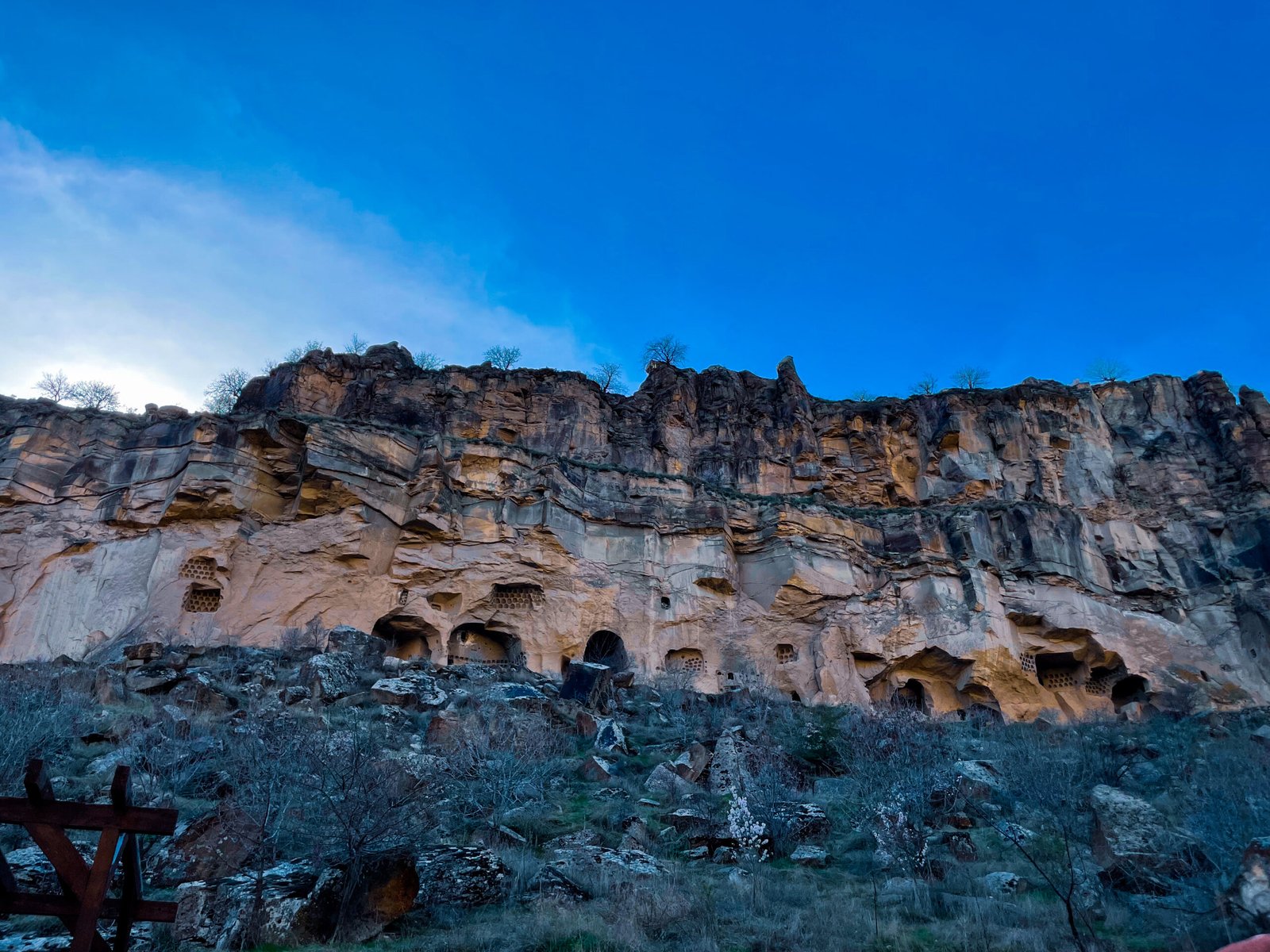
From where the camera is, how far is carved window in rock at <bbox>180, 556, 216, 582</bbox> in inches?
973

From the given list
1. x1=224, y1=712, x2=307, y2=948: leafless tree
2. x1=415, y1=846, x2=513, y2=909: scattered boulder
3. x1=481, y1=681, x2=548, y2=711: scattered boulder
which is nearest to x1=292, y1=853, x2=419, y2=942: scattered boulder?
x1=415, y1=846, x2=513, y2=909: scattered boulder

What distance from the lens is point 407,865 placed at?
26.4 ft

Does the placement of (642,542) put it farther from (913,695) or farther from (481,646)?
(913,695)

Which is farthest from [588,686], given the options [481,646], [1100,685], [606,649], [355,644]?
[1100,685]

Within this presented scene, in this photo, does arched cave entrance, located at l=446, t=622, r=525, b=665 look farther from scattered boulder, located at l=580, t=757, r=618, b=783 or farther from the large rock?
the large rock

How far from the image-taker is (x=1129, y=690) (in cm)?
3084

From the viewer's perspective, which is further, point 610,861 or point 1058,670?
point 1058,670

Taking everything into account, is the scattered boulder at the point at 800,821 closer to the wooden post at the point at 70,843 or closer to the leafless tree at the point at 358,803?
the leafless tree at the point at 358,803

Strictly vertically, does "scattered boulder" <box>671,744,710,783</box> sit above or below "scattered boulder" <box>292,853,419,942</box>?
above

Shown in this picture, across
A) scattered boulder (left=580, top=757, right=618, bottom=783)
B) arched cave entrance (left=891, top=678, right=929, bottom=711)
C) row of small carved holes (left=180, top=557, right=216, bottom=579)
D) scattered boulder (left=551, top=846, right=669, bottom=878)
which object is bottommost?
scattered boulder (left=551, top=846, right=669, bottom=878)

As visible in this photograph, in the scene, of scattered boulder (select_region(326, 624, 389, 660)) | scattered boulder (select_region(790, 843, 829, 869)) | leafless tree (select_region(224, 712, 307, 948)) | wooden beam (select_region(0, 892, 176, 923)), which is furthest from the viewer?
scattered boulder (select_region(326, 624, 389, 660))

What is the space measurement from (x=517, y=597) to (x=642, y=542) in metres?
4.68

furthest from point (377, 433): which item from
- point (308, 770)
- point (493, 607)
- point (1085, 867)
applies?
point (1085, 867)

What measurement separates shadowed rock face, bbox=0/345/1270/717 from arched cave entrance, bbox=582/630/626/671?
1.21 feet
